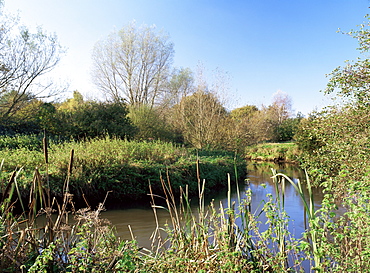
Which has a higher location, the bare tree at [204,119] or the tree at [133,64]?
the tree at [133,64]

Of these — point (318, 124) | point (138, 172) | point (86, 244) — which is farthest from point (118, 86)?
point (86, 244)

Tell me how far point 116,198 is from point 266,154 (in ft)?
53.6

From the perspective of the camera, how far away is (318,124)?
6285 millimetres

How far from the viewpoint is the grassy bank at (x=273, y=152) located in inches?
802

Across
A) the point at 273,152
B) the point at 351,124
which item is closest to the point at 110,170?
the point at 351,124

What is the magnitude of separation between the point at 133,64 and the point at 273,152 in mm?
14254

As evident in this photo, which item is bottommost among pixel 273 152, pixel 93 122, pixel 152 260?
pixel 152 260

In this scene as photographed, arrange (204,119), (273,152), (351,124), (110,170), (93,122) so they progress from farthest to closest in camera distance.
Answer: (273,152), (204,119), (93,122), (110,170), (351,124)

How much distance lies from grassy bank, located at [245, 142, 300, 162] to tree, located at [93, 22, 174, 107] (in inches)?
382

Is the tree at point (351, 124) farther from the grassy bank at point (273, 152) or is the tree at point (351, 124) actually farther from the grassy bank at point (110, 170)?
the grassy bank at point (273, 152)

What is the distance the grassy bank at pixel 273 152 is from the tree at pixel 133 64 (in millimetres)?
9700

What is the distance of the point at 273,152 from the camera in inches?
859

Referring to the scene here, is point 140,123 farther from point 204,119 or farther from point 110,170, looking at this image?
point 110,170

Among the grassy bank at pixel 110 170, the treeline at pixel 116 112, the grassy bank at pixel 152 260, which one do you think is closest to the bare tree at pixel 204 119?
the treeline at pixel 116 112
